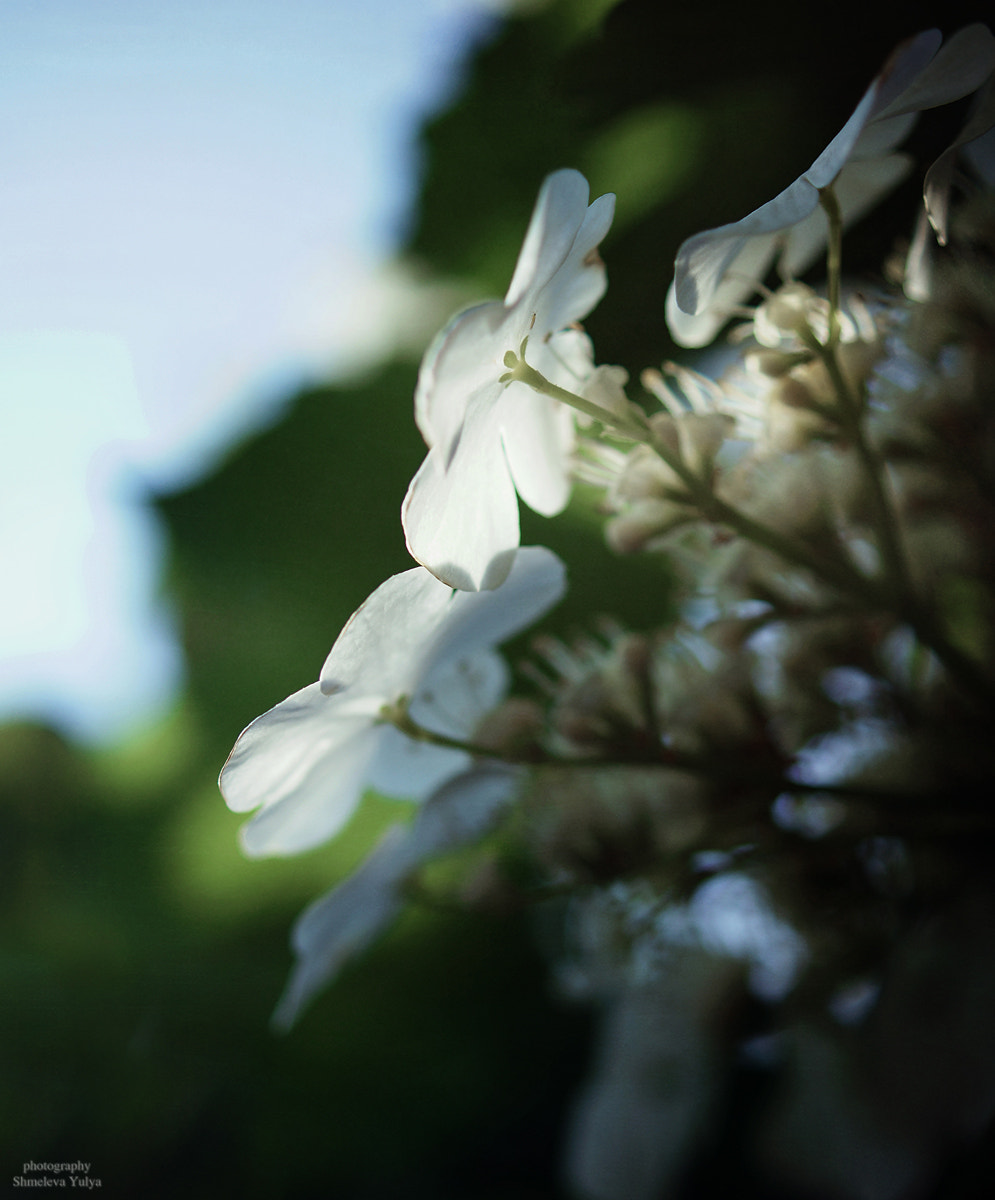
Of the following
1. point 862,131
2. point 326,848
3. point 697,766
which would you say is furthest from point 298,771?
point 326,848

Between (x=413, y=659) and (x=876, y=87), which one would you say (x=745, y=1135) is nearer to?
(x=413, y=659)

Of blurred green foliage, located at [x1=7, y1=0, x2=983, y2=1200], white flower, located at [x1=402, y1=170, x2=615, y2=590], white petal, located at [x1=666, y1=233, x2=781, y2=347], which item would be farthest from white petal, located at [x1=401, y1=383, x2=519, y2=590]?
blurred green foliage, located at [x1=7, y1=0, x2=983, y2=1200]

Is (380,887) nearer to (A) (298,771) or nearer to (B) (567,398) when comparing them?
(A) (298,771)

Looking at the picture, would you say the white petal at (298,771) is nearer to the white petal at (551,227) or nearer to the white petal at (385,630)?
the white petal at (385,630)

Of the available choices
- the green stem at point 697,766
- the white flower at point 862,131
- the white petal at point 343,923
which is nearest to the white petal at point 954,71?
the white flower at point 862,131

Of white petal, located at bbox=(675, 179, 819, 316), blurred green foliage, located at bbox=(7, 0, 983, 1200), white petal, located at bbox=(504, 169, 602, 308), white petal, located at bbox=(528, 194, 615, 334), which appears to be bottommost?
blurred green foliage, located at bbox=(7, 0, 983, 1200)

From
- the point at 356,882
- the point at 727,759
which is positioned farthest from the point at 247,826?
the point at 727,759

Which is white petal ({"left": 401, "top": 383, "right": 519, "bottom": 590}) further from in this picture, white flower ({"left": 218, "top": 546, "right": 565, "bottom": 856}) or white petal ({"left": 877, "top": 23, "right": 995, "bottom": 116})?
white petal ({"left": 877, "top": 23, "right": 995, "bottom": 116})

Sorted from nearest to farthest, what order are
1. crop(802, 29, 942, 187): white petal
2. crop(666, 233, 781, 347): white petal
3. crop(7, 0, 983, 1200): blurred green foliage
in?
1. crop(802, 29, 942, 187): white petal
2. crop(666, 233, 781, 347): white petal
3. crop(7, 0, 983, 1200): blurred green foliage
